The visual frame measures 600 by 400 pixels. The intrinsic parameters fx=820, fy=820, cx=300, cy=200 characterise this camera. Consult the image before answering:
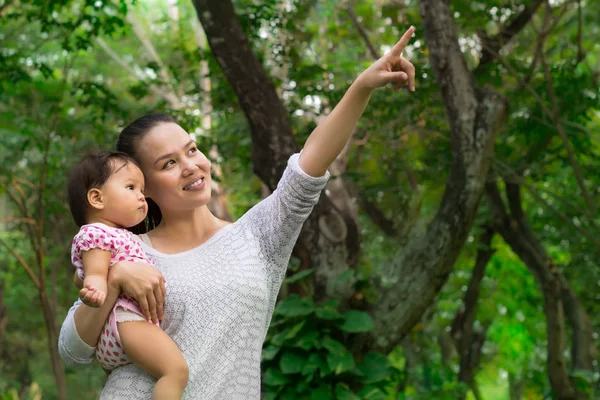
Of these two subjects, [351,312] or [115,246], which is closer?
[115,246]

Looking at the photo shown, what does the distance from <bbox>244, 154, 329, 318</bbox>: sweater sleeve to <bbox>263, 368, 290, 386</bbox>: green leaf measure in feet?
10.6

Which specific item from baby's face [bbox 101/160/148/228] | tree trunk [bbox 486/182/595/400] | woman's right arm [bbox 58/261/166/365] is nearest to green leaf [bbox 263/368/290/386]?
woman's right arm [bbox 58/261/166/365]

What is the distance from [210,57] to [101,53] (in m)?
9.93

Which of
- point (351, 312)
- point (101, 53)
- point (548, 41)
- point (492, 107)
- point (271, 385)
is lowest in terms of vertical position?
point (271, 385)

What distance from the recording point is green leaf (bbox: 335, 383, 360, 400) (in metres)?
5.35

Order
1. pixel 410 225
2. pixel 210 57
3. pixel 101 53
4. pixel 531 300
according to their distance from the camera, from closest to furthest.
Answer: pixel 410 225, pixel 210 57, pixel 531 300, pixel 101 53

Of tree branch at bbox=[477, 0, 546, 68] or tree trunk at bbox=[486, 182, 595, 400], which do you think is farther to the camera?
tree trunk at bbox=[486, 182, 595, 400]

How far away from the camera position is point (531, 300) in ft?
40.1

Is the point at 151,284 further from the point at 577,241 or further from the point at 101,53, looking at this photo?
the point at 101,53

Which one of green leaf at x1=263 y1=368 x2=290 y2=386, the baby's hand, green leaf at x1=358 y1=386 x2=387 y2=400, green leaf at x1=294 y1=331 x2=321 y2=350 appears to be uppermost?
the baby's hand

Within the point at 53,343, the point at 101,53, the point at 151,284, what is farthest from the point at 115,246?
the point at 101,53

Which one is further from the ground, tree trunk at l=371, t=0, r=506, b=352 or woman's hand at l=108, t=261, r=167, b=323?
tree trunk at l=371, t=0, r=506, b=352

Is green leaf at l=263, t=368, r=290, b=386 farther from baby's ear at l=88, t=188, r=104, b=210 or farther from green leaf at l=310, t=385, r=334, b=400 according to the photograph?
baby's ear at l=88, t=188, r=104, b=210

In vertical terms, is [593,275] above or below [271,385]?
above
